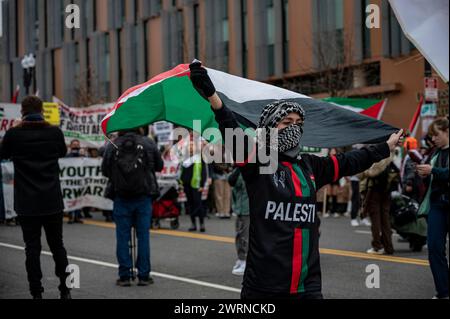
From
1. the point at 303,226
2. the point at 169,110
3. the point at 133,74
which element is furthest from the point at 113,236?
the point at 133,74

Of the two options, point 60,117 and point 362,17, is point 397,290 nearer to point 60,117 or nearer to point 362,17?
point 60,117

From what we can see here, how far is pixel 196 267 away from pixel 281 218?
647 cm

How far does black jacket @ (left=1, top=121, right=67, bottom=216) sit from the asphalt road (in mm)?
1308

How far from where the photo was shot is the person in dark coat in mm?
7375

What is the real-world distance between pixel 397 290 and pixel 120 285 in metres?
3.07

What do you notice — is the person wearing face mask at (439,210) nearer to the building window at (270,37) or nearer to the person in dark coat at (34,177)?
the person in dark coat at (34,177)

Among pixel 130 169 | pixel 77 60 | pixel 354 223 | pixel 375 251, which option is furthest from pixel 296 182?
pixel 77 60

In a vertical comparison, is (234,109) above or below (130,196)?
above

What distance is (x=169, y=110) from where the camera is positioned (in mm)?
5648

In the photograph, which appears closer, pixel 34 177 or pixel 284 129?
pixel 284 129

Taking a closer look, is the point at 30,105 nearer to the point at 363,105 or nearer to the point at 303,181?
the point at 303,181

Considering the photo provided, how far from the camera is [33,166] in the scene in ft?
24.3

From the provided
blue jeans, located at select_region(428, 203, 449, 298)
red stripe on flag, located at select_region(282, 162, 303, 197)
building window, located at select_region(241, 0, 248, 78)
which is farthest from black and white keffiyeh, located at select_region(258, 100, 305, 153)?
building window, located at select_region(241, 0, 248, 78)

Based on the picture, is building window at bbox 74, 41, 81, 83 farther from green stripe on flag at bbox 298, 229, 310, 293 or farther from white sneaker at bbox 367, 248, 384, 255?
green stripe on flag at bbox 298, 229, 310, 293
